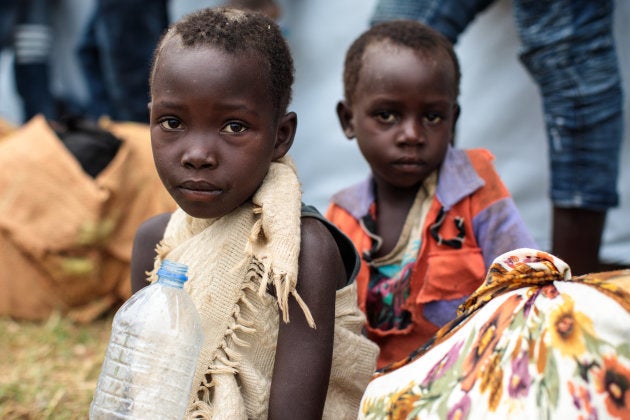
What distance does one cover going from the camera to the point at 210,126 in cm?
172

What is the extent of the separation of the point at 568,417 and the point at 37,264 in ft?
9.56

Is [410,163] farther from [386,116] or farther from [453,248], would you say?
[453,248]

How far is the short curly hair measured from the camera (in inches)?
68.0

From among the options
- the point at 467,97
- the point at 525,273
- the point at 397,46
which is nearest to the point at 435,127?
the point at 397,46

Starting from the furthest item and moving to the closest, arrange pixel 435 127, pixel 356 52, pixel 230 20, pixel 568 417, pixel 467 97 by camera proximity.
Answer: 1. pixel 467 97
2. pixel 356 52
3. pixel 435 127
4. pixel 230 20
5. pixel 568 417

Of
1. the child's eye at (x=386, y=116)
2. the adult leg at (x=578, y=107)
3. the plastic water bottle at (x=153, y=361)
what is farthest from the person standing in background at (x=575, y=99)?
the plastic water bottle at (x=153, y=361)

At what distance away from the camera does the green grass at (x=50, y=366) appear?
2.53 meters

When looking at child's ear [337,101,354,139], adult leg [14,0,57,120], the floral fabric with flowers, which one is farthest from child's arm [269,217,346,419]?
adult leg [14,0,57,120]

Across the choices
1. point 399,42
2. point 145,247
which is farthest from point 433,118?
point 145,247

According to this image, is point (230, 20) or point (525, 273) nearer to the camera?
point (525, 273)

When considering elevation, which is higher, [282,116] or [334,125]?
[282,116]

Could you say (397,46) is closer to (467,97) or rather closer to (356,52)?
(356,52)

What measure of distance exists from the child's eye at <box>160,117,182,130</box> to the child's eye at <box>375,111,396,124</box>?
82cm

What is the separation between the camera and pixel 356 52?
2553 mm
